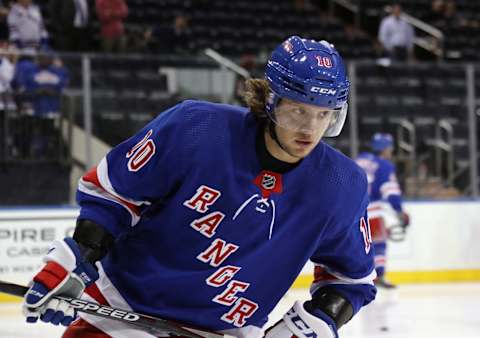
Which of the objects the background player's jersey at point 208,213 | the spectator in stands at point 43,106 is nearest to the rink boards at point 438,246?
the spectator in stands at point 43,106

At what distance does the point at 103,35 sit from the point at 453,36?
543 cm

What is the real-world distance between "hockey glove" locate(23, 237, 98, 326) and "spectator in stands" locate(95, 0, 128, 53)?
23.9 feet

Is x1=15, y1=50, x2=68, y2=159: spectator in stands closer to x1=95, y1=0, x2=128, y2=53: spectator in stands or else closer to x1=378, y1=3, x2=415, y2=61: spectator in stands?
x1=95, y1=0, x2=128, y2=53: spectator in stands

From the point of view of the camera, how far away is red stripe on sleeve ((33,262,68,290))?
2.26 meters

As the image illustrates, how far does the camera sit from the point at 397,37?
11.5m

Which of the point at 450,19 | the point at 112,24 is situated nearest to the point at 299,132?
the point at 112,24

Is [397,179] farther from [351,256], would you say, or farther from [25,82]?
[351,256]

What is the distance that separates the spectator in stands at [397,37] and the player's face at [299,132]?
361 inches

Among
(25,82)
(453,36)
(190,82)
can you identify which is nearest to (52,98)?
(25,82)

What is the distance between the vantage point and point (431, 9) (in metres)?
13.6

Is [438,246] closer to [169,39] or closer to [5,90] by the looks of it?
[169,39]

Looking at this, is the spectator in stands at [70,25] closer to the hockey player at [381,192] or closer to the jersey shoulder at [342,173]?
the hockey player at [381,192]

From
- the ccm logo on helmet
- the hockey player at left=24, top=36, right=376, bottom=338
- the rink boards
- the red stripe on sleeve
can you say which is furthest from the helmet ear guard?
the rink boards

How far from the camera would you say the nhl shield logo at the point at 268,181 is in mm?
2396
